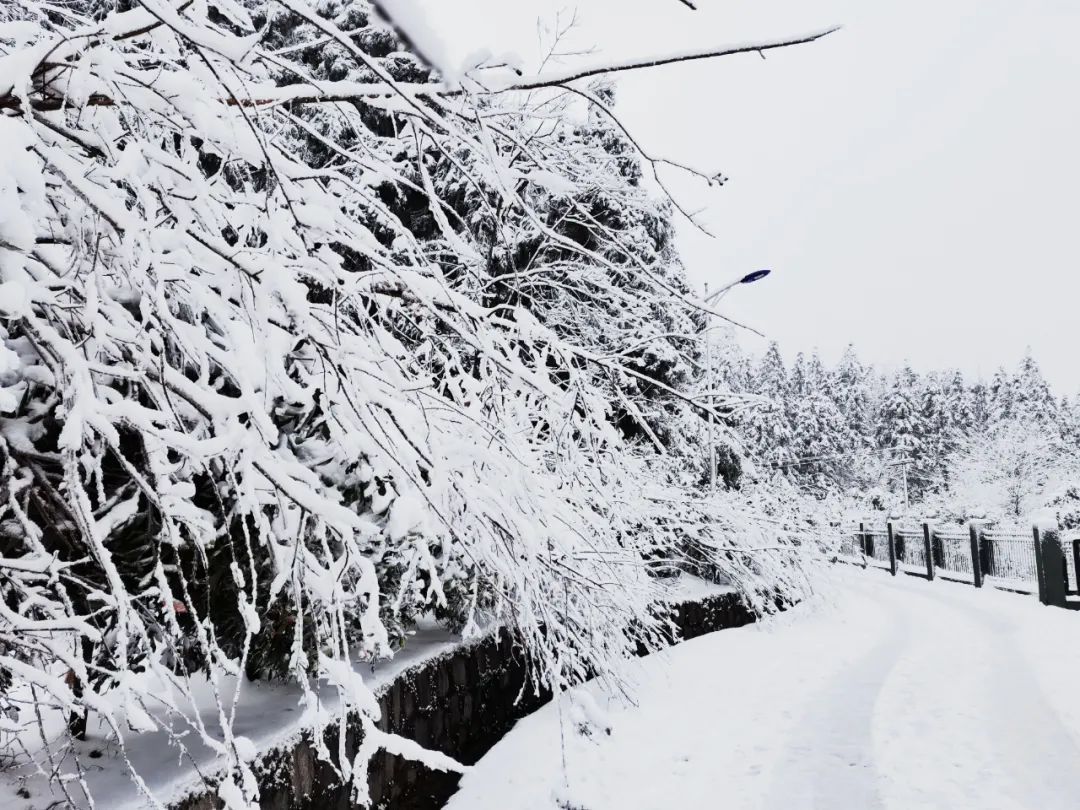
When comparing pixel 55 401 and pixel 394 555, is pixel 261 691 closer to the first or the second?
pixel 394 555

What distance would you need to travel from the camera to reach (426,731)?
16.6ft

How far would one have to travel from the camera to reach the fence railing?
14562 millimetres

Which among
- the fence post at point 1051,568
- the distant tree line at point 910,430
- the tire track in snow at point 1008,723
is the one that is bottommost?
the tire track in snow at point 1008,723

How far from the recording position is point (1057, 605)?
14609 millimetres

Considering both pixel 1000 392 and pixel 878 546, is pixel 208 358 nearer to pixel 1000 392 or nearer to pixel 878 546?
pixel 878 546

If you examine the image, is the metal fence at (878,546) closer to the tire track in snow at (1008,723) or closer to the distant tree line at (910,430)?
the distant tree line at (910,430)

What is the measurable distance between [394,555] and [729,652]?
7.60 m

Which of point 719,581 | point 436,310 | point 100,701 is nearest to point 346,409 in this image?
point 436,310

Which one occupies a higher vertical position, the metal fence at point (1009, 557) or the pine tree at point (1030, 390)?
the pine tree at point (1030, 390)

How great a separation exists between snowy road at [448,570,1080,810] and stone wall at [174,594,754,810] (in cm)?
22

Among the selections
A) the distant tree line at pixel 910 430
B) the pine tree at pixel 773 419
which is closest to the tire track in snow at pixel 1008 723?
the pine tree at pixel 773 419

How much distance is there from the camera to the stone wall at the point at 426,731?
332 centimetres

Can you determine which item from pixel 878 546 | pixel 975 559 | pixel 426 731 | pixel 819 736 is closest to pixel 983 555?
pixel 975 559

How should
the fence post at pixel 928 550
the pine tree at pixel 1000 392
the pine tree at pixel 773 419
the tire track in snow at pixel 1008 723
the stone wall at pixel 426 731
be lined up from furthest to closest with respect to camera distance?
the pine tree at pixel 1000 392
the pine tree at pixel 773 419
the fence post at pixel 928 550
the tire track in snow at pixel 1008 723
the stone wall at pixel 426 731
